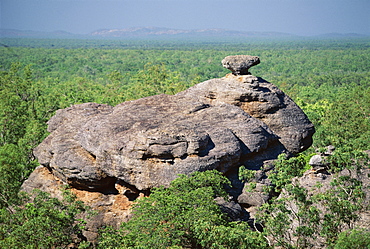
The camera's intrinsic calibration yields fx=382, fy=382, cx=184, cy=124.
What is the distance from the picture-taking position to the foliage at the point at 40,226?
15414 mm

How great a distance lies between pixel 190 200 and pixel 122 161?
4.45 metres

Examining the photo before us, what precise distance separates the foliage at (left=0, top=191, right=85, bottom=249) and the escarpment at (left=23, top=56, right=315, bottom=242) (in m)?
2.62

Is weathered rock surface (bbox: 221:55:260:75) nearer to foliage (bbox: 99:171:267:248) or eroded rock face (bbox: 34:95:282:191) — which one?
eroded rock face (bbox: 34:95:282:191)

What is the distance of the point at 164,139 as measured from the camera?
18750 mm

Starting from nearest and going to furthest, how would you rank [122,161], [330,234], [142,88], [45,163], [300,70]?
[330,234], [122,161], [45,163], [142,88], [300,70]

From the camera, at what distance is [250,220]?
1905cm

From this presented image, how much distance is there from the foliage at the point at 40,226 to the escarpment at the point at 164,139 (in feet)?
8.59

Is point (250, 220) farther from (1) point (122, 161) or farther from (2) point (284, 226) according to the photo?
(1) point (122, 161)

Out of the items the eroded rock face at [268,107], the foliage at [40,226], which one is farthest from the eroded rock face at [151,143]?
the foliage at [40,226]

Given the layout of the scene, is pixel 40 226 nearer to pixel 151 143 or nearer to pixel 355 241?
pixel 151 143

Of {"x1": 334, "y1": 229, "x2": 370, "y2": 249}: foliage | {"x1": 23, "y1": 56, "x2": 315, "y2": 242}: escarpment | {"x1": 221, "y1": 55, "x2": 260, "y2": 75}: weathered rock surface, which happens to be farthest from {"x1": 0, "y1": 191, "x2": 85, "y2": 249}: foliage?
{"x1": 221, "y1": 55, "x2": 260, "y2": 75}: weathered rock surface

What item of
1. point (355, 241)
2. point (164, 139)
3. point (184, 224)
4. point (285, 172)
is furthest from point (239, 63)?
point (355, 241)

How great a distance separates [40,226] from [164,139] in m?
6.77

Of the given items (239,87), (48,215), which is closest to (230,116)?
(239,87)
